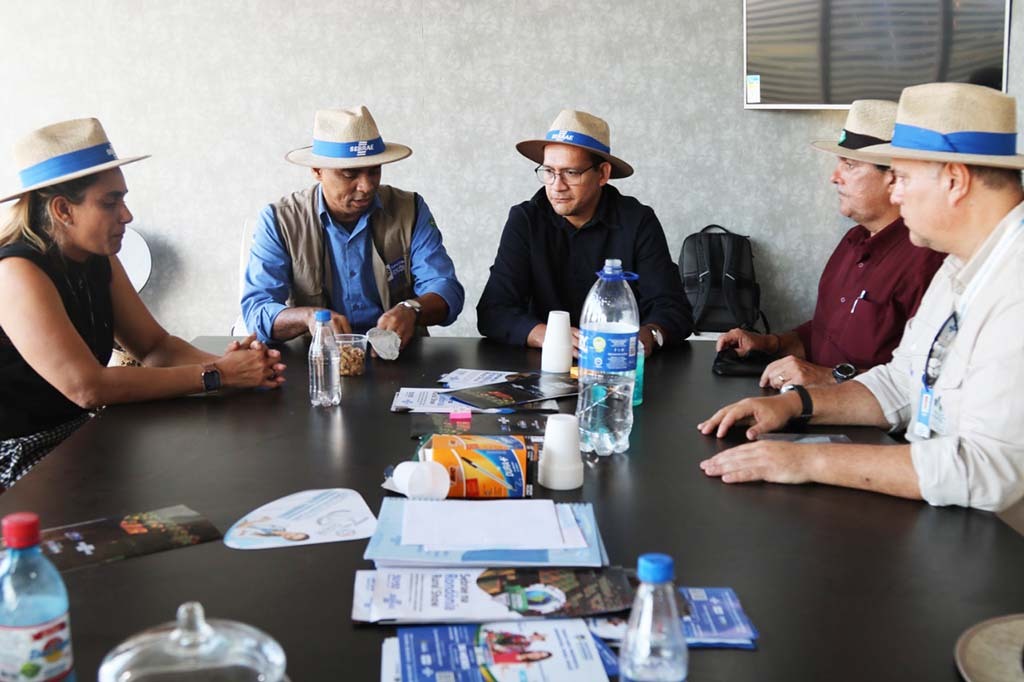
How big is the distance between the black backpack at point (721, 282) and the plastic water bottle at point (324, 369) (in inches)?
101

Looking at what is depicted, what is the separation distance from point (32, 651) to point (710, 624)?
2.45ft

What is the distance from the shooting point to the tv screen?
4355mm

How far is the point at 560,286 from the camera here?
3262mm

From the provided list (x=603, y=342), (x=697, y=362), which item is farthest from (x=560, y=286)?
(x=603, y=342)

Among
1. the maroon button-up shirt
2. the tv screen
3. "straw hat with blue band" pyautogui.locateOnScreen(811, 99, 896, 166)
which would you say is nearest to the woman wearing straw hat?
the maroon button-up shirt

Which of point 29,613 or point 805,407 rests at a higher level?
point 29,613

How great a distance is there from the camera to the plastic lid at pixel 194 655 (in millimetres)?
885

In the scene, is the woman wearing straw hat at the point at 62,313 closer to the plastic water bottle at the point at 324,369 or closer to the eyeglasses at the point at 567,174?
the plastic water bottle at the point at 324,369

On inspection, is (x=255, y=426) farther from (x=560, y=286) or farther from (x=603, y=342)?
(x=560, y=286)

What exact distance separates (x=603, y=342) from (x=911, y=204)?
0.66 meters

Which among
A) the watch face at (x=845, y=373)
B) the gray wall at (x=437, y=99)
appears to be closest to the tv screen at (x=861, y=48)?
the gray wall at (x=437, y=99)

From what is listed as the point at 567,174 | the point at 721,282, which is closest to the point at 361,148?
the point at 567,174

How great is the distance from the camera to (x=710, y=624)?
1194mm

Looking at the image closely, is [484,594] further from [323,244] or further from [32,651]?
[323,244]
